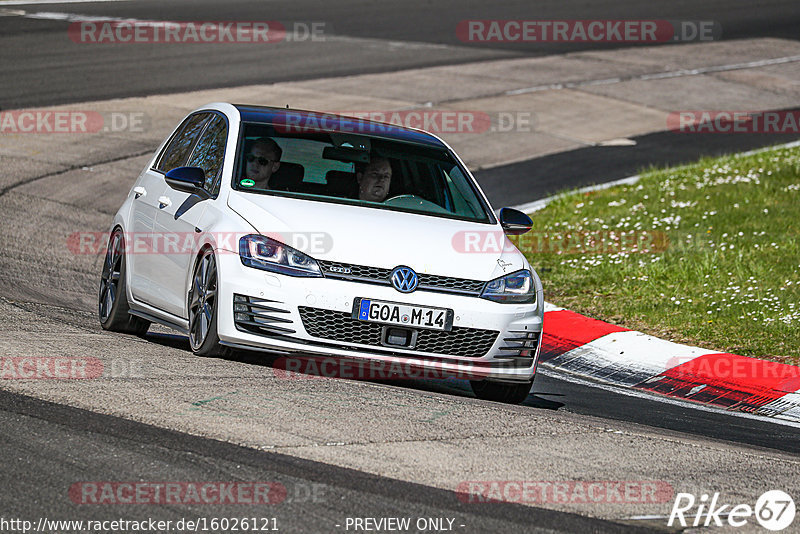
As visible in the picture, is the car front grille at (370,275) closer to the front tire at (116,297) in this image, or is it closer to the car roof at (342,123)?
the car roof at (342,123)

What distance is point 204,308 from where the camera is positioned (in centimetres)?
738

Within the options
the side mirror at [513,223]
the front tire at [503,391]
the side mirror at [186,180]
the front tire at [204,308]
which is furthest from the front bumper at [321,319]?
the side mirror at [513,223]

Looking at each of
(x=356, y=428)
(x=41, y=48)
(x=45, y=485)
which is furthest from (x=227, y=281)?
(x=41, y=48)

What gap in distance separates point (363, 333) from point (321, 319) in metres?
0.24

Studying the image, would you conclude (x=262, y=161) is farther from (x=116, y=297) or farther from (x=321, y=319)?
(x=116, y=297)

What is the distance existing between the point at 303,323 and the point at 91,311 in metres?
3.33

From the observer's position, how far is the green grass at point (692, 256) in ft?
33.4

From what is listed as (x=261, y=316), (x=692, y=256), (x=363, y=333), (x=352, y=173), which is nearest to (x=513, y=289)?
(x=363, y=333)

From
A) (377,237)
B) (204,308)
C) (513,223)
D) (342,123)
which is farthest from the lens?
(342,123)

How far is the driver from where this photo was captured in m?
8.11

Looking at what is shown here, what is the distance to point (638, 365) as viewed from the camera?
31.0 ft

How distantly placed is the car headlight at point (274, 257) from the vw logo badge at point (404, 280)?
1.37 ft

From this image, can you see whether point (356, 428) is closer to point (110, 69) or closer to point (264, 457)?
point (264, 457)

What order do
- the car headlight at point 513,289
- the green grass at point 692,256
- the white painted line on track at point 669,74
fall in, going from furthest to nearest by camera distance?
1. the white painted line on track at point 669,74
2. the green grass at point 692,256
3. the car headlight at point 513,289
